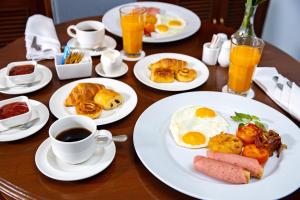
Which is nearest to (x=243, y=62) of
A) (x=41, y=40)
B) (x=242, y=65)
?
(x=242, y=65)

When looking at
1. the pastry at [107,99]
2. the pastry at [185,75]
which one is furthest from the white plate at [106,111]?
the pastry at [185,75]

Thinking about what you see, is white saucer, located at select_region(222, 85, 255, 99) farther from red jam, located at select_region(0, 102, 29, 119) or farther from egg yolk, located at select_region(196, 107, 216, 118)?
red jam, located at select_region(0, 102, 29, 119)

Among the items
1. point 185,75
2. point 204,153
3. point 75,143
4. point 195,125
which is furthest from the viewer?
point 185,75

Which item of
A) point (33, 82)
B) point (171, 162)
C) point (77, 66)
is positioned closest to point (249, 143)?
point (171, 162)

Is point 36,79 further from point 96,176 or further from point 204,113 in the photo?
point 204,113

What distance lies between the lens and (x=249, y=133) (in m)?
1.09

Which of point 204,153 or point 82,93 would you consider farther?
point 82,93

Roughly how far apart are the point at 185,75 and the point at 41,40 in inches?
30.0

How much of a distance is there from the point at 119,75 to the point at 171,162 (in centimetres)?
56

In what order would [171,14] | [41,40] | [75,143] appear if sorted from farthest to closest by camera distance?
[171,14], [41,40], [75,143]

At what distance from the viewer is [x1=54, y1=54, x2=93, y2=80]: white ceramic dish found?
138 cm

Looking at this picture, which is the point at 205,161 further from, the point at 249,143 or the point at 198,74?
the point at 198,74

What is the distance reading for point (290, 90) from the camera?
1314 millimetres

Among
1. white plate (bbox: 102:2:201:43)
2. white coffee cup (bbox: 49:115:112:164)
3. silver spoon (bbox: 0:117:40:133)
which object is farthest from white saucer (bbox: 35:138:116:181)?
white plate (bbox: 102:2:201:43)
